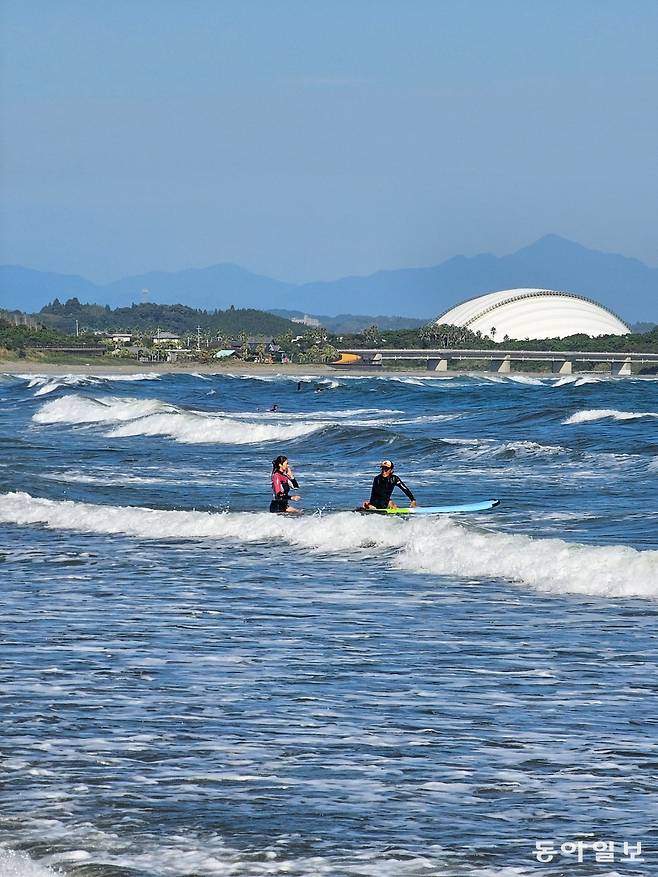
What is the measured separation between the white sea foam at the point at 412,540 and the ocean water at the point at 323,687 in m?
0.06

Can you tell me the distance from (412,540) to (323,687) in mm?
9606

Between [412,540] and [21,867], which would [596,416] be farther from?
[21,867]

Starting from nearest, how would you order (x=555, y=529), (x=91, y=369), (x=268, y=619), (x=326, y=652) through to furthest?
(x=326, y=652)
(x=268, y=619)
(x=555, y=529)
(x=91, y=369)

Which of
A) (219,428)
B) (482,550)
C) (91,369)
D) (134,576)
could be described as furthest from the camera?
(91,369)

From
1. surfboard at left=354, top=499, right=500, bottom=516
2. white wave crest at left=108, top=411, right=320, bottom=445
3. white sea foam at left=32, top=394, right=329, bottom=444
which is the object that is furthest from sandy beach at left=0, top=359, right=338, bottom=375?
surfboard at left=354, top=499, right=500, bottom=516

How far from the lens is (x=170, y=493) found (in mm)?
31406

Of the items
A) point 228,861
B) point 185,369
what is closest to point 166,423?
point 228,861

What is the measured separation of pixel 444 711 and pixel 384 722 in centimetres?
60

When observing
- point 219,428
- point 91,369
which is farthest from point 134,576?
point 91,369

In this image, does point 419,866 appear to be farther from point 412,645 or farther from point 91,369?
point 91,369

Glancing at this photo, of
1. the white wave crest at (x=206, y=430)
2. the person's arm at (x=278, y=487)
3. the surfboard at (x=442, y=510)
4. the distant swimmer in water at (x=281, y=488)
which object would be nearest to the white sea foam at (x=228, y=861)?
the surfboard at (x=442, y=510)

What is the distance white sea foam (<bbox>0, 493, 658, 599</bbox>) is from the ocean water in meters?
0.06

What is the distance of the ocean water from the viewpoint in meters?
8.67

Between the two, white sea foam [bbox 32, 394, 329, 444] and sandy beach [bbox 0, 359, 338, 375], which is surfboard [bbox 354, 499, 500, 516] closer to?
white sea foam [bbox 32, 394, 329, 444]
